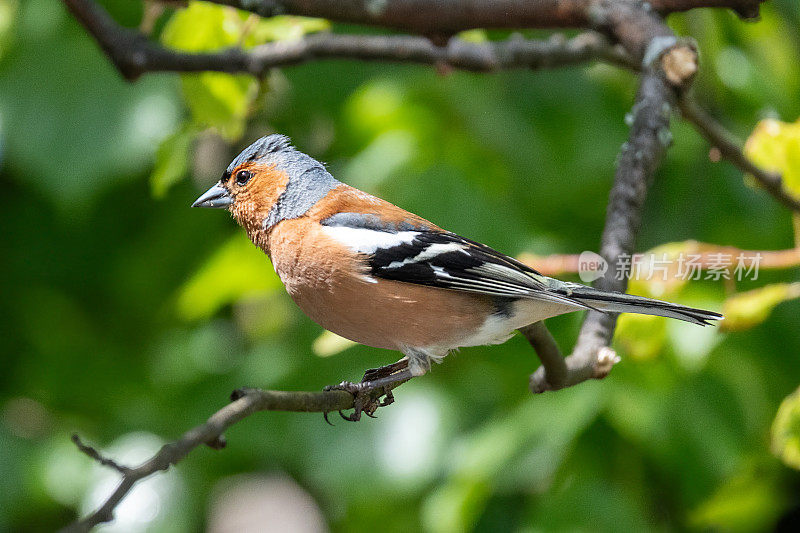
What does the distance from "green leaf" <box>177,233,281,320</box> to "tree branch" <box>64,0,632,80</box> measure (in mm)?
886

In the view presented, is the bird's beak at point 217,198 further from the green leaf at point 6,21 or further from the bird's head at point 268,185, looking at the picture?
the green leaf at point 6,21

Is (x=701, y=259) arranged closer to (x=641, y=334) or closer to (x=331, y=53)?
(x=641, y=334)

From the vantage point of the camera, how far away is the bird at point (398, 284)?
240cm

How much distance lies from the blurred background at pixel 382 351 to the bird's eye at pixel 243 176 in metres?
0.36

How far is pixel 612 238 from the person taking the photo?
8.02 feet

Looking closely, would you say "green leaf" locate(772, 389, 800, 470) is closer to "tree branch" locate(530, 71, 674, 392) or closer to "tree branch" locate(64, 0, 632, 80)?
"tree branch" locate(530, 71, 674, 392)

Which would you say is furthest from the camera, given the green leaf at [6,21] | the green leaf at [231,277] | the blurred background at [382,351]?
the green leaf at [6,21]

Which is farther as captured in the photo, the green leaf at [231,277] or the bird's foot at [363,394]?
the green leaf at [231,277]

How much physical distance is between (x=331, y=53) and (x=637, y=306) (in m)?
2.14

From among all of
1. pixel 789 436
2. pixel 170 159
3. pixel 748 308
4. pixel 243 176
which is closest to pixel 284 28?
pixel 170 159

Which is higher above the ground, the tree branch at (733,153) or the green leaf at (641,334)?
the tree branch at (733,153)

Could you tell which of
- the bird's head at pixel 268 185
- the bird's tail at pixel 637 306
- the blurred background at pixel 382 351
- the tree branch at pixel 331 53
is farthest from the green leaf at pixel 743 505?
the bird's head at pixel 268 185

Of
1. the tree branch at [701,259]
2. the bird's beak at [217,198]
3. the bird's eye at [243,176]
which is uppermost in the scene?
the bird's eye at [243,176]

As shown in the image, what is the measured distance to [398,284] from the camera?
2.49 meters
